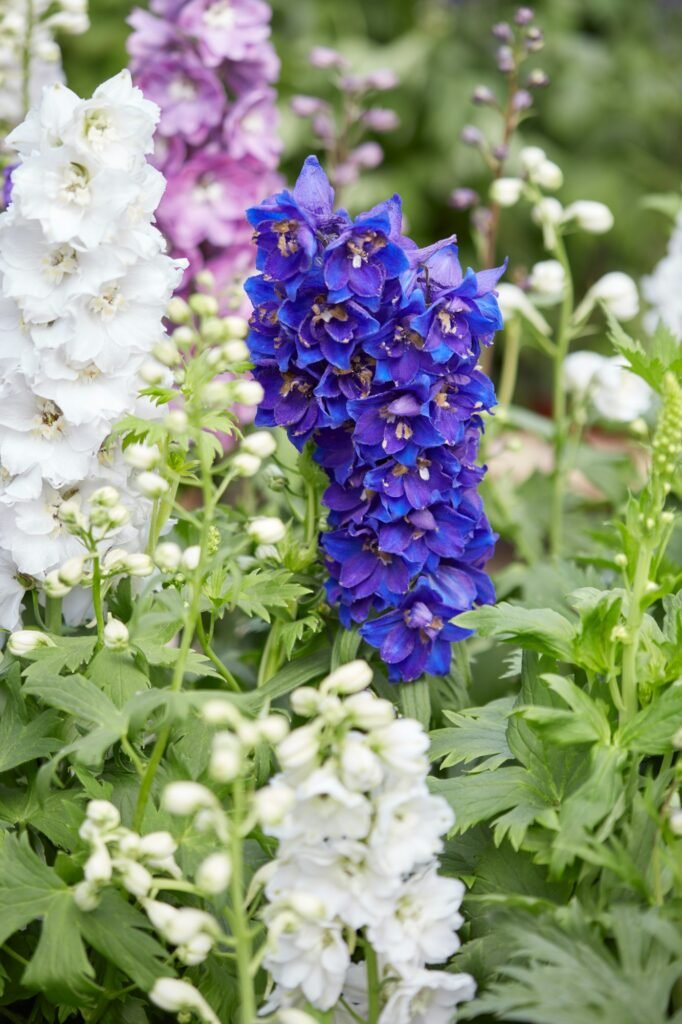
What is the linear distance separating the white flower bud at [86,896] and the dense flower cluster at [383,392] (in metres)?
0.48

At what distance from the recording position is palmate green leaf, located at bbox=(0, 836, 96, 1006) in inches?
45.8

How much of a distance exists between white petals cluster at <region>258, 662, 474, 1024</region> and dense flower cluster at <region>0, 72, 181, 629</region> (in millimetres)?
379

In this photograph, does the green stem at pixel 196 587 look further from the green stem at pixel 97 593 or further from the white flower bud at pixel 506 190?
the white flower bud at pixel 506 190

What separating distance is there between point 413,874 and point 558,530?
1.14 meters

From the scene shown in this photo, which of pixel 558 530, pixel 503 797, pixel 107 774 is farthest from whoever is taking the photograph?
pixel 558 530

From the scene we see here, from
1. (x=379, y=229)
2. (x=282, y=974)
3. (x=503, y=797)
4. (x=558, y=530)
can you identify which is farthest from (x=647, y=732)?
(x=558, y=530)

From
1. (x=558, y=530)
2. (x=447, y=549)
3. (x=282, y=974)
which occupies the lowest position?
(x=558, y=530)

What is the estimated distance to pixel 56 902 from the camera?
1.21 m

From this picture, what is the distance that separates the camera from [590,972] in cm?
111

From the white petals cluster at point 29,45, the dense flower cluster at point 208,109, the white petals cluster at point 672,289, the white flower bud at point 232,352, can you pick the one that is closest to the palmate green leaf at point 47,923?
the white flower bud at point 232,352

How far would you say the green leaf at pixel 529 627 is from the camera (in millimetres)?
1323

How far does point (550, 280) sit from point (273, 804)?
146 centimetres

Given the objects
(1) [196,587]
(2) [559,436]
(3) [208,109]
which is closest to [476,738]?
(1) [196,587]

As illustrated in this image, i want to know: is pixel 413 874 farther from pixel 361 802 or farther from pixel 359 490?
pixel 359 490
